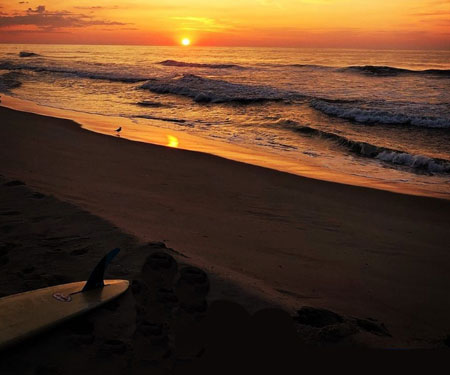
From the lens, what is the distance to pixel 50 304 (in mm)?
2629

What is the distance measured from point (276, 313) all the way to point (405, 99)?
19.1 m

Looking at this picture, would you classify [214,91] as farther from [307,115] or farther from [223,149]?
[223,149]

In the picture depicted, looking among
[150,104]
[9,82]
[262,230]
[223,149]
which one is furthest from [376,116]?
[9,82]

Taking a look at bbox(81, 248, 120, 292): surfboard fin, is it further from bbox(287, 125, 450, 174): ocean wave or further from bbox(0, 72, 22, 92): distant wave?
bbox(0, 72, 22, 92): distant wave

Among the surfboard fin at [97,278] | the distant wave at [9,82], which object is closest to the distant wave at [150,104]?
the distant wave at [9,82]

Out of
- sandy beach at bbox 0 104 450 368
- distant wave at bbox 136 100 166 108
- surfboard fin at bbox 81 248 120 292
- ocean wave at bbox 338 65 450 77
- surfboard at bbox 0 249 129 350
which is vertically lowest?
sandy beach at bbox 0 104 450 368

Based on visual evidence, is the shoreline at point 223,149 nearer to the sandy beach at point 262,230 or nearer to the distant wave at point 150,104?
the sandy beach at point 262,230

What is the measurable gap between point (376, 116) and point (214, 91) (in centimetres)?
912

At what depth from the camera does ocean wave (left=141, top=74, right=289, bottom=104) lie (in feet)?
62.2

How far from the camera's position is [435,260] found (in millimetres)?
4090

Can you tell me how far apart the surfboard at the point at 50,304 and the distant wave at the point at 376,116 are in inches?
517

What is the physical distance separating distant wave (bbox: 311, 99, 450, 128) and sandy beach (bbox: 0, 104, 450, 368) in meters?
8.48

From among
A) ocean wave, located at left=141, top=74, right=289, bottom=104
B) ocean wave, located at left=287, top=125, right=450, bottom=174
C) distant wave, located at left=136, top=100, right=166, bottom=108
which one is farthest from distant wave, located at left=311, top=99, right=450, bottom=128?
distant wave, located at left=136, top=100, right=166, bottom=108

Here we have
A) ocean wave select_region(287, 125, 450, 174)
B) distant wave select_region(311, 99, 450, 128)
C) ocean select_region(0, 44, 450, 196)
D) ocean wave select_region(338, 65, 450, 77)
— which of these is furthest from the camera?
ocean wave select_region(338, 65, 450, 77)
